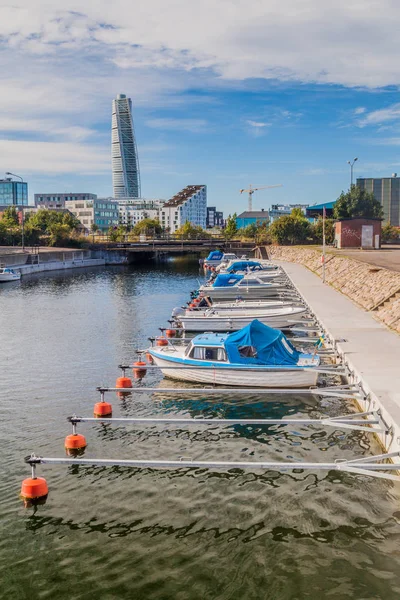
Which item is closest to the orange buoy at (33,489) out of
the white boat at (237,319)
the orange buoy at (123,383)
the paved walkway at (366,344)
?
the orange buoy at (123,383)

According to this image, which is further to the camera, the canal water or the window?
the window

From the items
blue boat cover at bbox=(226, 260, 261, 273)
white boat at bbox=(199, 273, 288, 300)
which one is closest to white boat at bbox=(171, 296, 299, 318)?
white boat at bbox=(199, 273, 288, 300)

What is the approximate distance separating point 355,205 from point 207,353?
10437 cm

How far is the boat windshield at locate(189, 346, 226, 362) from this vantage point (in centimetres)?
2648

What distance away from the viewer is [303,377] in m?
25.4

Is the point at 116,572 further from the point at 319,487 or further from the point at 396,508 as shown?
the point at 396,508

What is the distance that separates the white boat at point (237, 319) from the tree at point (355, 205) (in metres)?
87.6

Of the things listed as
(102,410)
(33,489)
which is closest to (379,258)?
(102,410)

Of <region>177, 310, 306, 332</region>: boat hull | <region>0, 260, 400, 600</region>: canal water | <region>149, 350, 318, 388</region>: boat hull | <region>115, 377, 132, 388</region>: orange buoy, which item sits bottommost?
<region>0, 260, 400, 600</region>: canal water

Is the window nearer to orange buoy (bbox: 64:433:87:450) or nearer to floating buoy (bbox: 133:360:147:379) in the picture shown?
floating buoy (bbox: 133:360:147:379)

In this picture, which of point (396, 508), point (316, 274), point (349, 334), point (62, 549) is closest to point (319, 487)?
point (396, 508)

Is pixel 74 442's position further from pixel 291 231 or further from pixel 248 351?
pixel 291 231

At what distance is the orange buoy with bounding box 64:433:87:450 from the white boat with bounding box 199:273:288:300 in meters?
36.7

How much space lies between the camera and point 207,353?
1061 inches
